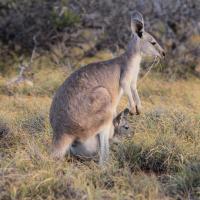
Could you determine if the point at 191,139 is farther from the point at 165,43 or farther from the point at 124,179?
the point at 165,43

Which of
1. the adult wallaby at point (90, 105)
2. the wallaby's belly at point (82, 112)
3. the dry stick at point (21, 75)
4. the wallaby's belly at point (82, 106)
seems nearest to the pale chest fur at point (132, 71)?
the adult wallaby at point (90, 105)

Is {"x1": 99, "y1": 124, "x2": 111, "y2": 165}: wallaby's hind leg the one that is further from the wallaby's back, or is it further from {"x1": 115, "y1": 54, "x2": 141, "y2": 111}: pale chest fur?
{"x1": 115, "y1": 54, "x2": 141, "y2": 111}: pale chest fur

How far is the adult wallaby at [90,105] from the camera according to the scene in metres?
5.36

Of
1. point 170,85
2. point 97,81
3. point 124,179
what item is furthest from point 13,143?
point 170,85

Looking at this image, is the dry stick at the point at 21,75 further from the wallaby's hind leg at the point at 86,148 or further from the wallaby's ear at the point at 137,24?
the wallaby's hind leg at the point at 86,148

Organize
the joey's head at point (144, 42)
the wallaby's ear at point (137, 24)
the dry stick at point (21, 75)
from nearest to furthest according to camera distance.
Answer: the wallaby's ear at point (137, 24)
the joey's head at point (144, 42)
the dry stick at point (21, 75)

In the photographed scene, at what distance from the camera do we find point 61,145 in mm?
5328

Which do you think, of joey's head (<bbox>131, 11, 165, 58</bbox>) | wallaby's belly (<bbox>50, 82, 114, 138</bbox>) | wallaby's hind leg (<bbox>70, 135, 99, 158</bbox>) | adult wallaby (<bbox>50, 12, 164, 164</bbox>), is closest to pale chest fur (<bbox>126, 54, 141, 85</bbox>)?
adult wallaby (<bbox>50, 12, 164, 164</bbox>)

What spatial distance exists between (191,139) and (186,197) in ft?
4.97

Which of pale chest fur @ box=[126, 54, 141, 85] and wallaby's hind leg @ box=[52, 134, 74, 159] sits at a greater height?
pale chest fur @ box=[126, 54, 141, 85]

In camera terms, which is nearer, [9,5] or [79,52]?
[9,5]

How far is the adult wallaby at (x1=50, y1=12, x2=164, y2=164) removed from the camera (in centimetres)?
536

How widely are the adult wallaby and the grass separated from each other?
0.21 m

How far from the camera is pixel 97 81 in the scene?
570 centimetres
